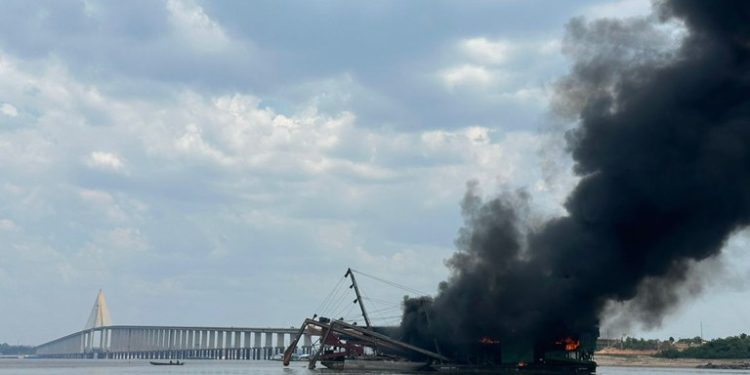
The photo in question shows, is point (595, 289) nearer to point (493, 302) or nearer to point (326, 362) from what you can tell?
point (493, 302)

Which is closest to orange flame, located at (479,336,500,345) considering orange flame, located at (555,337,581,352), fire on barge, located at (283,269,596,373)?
fire on barge, located at (283,269,596,373)

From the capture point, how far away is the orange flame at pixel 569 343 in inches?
5671

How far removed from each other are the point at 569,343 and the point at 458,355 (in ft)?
86.2

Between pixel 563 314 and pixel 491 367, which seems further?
pixel 491 367

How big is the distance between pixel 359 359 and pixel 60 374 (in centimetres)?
5922

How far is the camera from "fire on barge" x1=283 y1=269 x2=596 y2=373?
148m

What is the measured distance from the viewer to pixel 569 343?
145 meters

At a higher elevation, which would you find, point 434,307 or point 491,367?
point 434,307

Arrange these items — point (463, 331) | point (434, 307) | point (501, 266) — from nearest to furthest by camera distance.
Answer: point (501, 266), point (463, 331), point (434, 307)

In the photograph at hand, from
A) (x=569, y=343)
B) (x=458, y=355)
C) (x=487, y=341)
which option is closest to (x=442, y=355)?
(x=458, y=355)

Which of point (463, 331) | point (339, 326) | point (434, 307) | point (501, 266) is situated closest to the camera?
point (501, 266)

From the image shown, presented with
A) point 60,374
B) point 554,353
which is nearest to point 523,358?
point 554,353

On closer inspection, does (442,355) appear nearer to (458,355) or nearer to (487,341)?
(458,355)

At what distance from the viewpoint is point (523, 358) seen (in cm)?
14925
